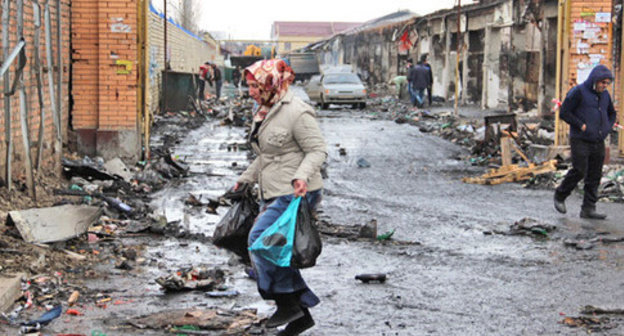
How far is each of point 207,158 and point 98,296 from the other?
30.2 ft

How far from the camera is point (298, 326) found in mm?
4957

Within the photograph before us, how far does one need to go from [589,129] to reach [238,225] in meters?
5.36

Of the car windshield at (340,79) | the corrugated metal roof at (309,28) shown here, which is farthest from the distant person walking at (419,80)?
the corrugated metal roof at (309,28)

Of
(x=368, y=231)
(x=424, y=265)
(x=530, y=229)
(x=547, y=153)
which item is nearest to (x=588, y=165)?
(x=530, y=229)

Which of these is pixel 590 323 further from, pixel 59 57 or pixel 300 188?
pixel 59 57

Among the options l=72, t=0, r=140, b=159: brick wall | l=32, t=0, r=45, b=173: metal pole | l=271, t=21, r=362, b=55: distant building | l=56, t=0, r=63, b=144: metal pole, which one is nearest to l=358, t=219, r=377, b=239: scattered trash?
l=32, t=0, r=45, b=173: metal pole

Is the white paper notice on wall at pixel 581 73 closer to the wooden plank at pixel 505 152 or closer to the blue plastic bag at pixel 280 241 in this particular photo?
the wooden plank at pixel 505 152

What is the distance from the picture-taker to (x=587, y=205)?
30.6 feet

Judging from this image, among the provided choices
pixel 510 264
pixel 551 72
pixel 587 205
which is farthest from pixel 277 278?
pixel 551 72

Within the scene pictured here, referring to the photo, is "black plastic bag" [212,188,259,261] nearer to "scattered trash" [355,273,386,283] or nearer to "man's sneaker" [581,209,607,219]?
"scattered trash" [355,273,386,283]

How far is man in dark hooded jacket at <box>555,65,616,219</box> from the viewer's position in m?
9.25

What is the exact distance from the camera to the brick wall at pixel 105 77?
41.2ft

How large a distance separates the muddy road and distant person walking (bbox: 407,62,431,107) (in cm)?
1615

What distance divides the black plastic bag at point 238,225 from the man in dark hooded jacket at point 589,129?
5160mm
